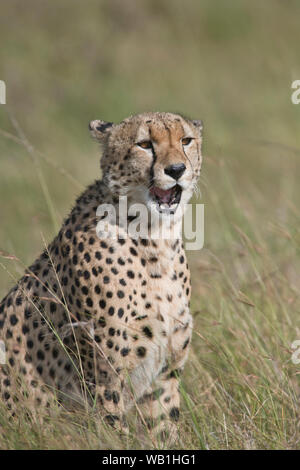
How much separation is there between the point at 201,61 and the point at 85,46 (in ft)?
5.11

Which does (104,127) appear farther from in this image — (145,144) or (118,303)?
(118,303)

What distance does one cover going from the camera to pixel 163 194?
10.1ft

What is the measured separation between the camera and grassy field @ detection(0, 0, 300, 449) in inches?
122

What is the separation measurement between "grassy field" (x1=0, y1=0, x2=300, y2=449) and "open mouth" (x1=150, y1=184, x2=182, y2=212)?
45cm

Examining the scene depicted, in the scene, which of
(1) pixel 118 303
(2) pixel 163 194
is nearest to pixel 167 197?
(2) pixel 163 194

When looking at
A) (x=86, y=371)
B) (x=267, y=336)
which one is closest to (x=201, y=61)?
(x=267, y=336)

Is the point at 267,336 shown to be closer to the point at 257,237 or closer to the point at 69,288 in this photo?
the point at 257,237

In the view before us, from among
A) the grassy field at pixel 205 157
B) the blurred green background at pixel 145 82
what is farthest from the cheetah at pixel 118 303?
the blurred green background at pixel 145 82

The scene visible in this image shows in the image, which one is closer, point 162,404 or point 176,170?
point 176,170

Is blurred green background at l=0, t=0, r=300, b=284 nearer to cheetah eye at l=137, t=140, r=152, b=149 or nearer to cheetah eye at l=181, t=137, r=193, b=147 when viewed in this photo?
cheetah eye at l=181, t=137, r=193, b=147

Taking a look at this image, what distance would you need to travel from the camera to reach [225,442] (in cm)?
288

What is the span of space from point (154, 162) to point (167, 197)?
5.3 inches
